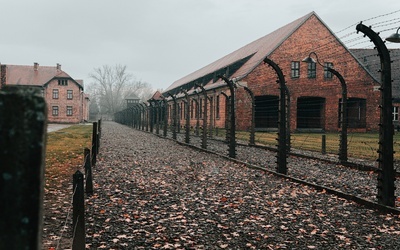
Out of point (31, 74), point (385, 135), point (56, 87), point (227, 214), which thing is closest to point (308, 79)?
point (385, 135)

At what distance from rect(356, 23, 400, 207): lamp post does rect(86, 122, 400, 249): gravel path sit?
57cm

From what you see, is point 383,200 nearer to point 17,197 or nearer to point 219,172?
point 219,172

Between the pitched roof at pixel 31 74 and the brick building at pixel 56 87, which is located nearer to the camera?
the pitched roof at pixel 31 74

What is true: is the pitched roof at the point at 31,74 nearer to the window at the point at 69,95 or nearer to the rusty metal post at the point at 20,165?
the window at the point at 69,95

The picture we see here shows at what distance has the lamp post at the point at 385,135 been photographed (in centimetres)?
689

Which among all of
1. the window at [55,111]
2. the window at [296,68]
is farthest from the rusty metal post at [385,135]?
the window at [55,111]

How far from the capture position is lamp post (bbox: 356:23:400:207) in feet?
22.6

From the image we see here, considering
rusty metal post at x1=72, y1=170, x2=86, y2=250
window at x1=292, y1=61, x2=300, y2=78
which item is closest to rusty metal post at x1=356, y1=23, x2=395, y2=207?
rusty metal post at x1=72, y1=170, x2=86, y2=250

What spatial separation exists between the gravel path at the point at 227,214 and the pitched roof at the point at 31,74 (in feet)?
178

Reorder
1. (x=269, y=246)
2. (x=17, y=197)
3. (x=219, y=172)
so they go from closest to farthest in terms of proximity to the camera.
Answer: (x=17, y=197)
(x=269, y=246)
(x=219, y=172)

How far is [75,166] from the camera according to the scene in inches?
459

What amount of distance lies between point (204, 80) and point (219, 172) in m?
32.9

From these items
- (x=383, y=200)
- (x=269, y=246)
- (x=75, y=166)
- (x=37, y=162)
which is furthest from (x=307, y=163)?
(x=37, y=162)

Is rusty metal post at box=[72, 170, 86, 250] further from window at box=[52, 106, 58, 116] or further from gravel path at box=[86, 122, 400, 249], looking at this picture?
window at box=[52, 106, 58, 116]
